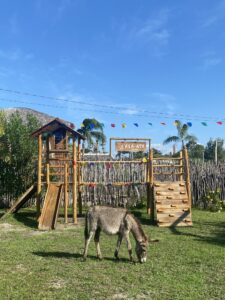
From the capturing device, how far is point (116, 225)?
27.8 ft

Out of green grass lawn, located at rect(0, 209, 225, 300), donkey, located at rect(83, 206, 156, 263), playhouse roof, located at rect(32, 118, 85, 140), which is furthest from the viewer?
playhouse roof, located at rect(32, 118, 85, 140)

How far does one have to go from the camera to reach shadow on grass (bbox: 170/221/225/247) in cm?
1075

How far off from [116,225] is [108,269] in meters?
1.12

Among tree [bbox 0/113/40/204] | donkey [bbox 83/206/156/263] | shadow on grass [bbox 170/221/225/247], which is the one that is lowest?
shadow on grass [bbox 170/221/225/247]

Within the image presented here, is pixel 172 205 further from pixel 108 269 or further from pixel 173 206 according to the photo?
pixel 108 269

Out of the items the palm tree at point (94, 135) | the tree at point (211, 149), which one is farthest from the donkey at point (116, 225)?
the tree at point (211, 149)

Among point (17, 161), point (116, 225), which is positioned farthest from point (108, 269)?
point (17, 161)

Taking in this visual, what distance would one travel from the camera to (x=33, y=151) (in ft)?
63.8

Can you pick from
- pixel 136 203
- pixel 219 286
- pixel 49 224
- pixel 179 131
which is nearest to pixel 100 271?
pixel 219 286

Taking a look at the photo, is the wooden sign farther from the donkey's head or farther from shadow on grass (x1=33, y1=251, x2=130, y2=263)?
the donkey's head

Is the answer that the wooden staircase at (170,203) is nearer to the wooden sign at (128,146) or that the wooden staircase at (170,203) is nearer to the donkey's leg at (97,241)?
the wooden sign at (128,146)

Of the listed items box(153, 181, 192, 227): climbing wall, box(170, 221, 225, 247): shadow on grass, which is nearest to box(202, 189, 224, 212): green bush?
box(153, 181, 192, 227): climbing wall

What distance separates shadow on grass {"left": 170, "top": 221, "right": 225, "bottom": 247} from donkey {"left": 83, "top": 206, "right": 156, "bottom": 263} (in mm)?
3065

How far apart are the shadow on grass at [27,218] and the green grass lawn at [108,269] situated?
2.08 meters
